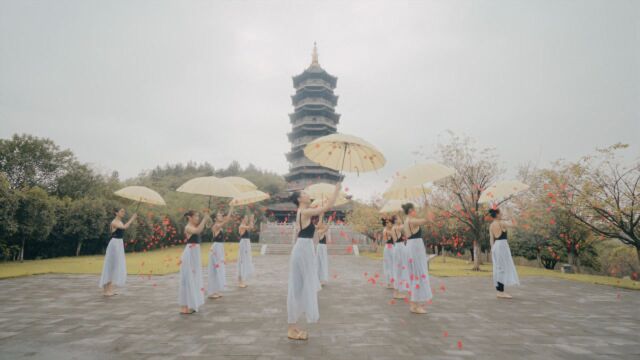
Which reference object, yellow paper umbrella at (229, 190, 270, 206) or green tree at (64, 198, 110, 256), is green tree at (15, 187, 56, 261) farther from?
yellow paper umbrella at (229, 190, 270, 206)

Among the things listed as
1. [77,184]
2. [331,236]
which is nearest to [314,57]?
[331,236]

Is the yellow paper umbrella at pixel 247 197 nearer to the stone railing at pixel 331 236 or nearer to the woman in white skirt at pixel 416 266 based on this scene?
the woman in white skirt at pixel 416 266

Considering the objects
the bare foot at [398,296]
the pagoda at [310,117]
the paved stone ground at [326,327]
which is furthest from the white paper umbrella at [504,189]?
the pagoda at [310,117]

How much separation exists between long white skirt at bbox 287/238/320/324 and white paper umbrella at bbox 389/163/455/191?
89.1 inches

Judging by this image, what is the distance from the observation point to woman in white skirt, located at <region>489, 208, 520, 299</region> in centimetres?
733

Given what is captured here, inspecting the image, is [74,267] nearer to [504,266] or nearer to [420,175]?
[420,175]

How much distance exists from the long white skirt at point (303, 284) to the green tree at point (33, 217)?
784 inches

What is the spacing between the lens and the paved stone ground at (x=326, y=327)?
379 cm

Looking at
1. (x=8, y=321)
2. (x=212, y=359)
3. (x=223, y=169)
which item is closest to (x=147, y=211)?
(x=8, y=321)

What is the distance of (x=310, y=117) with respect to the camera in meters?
39.0

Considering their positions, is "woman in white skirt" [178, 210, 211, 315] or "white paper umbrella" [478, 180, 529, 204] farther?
"white paper umbrella" [478, 180, 529, 204]

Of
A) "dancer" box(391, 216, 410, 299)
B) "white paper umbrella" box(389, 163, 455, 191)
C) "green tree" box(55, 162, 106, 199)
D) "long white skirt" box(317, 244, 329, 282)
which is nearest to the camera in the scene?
"white paper umbrella" box(389, 163, 455, 191)

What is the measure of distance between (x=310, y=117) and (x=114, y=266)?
3342 cm

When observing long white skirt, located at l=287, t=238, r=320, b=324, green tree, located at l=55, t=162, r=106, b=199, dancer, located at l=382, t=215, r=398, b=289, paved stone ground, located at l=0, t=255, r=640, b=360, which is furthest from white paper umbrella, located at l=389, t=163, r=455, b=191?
green tree, located at l=55, t=162, r=106, b=199
